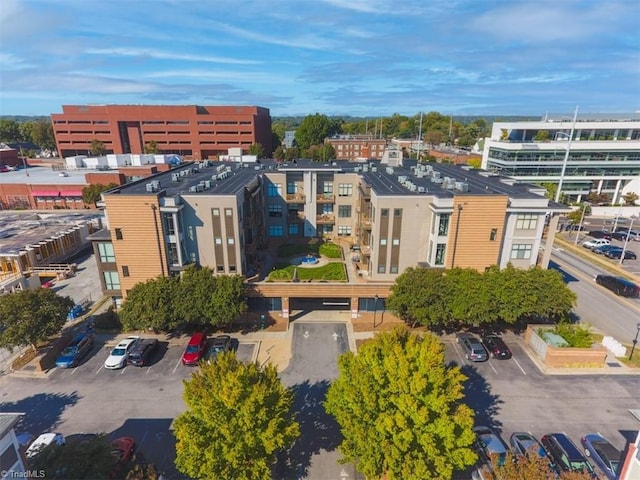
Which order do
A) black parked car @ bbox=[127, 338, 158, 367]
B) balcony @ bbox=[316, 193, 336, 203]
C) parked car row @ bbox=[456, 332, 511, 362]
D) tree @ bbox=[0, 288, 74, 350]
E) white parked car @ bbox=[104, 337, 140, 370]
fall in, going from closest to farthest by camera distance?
tree @ bbox=[0, 288, 74, 350] → white parked car @ bbox=[104, 337, 140, 370] → black parked car @ bbox=[127, 338, 158, 367] → parked car row @ bbox=[456, 332, 511, 362] → balcony @ bbox=[316, 193, 336, 203]

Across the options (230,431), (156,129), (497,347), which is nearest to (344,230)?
(497,347)

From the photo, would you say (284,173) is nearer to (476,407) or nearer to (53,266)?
(53,266)

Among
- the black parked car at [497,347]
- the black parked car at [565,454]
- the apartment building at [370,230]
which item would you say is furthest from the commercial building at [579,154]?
the black parked car at [565,454]

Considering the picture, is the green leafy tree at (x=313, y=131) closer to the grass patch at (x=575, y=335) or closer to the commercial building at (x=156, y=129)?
the commercial building at (x=156, y=129)

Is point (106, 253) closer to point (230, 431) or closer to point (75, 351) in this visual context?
point (75, 351)

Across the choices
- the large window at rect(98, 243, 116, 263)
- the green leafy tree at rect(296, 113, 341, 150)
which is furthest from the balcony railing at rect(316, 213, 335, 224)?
the green leafy tree at rect(296, 113, 341, 150)

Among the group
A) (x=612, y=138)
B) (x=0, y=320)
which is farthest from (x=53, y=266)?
(x=612, y=138)

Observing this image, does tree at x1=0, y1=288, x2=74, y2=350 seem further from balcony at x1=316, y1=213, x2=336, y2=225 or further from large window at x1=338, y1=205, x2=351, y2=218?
large window at x1=338, y1=205, x2=351, y2=218
